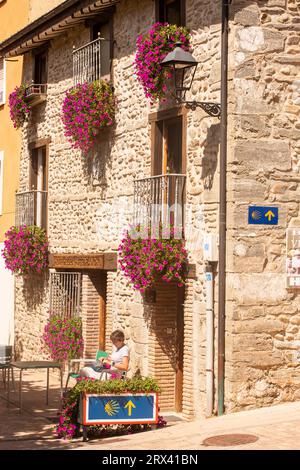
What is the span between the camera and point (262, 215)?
13.2m

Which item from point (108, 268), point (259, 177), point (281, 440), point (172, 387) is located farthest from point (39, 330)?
point (281, 440)

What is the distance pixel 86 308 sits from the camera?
17.9m

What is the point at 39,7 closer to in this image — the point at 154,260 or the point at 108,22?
the point at 108,22

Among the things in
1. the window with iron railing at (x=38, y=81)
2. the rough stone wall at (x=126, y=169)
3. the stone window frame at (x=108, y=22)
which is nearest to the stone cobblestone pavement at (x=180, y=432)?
the rough stone wall at (x=126, y=169)

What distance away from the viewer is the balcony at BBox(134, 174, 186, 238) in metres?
14.3

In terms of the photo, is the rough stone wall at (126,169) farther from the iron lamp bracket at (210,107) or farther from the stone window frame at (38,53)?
the stone window frame at (38,53)

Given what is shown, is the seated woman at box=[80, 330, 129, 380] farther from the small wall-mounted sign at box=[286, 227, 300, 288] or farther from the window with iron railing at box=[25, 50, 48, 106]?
the window with iron railing at box=[25, 50, 48, 106]

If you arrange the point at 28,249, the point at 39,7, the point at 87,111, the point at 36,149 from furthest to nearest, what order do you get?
the point at 39,7 → the point at 36,149 → the point at 28,249 → the point at 87,111

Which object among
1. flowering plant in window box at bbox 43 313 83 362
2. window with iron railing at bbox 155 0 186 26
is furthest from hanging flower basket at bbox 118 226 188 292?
flowering plant in window box at bbox 43 313 83 362

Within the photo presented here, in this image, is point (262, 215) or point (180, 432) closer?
point (180, 432)

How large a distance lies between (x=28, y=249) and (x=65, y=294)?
1582 millimetres

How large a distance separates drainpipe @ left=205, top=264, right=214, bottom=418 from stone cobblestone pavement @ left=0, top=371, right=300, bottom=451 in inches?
14.9

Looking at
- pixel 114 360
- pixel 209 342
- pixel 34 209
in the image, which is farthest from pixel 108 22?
pixel 209 342

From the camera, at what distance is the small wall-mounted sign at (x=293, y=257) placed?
13320 millimetres
